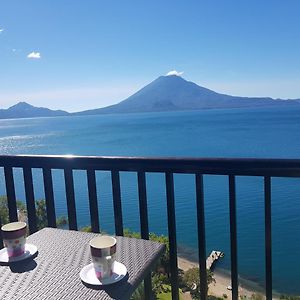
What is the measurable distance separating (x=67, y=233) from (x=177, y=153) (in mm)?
32494

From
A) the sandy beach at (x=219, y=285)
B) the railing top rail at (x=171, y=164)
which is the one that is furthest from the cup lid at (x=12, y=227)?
the sandy beach at (x=219, y=285)

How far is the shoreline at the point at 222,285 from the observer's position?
10426mm

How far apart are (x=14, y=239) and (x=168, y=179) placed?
776 millimetres

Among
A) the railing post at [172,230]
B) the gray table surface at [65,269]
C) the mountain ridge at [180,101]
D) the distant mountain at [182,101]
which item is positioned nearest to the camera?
the gray table surface at [65,269]

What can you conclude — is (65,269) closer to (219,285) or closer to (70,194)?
(70,194)

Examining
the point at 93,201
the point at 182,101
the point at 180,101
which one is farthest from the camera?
the point at 180,101

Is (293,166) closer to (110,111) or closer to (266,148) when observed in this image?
(266,148)

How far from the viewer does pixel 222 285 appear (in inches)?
460

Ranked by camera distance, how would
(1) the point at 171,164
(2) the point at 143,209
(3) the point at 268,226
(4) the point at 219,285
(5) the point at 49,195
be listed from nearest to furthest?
(3) the point at 268,226 → (1) the point at 171,164 → (2) the point at 143,209 → (5) the point at 49,195 → (4) the point at 219,285

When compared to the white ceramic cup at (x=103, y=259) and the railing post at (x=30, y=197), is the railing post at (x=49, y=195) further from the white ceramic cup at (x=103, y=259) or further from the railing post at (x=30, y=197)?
the white ceramic cup at (x=103, y=259)

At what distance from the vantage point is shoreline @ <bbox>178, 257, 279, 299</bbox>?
34.2ft

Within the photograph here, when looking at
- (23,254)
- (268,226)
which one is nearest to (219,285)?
(268,226)

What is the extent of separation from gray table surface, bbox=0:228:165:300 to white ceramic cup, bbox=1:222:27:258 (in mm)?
55

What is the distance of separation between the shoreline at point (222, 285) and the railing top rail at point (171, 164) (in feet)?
31.1
